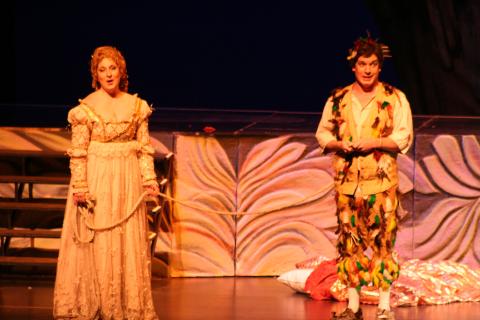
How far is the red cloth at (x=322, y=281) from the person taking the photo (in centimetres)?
688

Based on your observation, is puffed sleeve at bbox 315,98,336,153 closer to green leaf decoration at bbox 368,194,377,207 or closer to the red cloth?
green leaf decoration at bbox 368,194,377,207

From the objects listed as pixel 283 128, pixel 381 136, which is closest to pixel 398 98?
pixel 381 136

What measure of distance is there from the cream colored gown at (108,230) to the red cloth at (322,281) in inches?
56.2

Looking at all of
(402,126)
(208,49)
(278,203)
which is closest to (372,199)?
(402,126)

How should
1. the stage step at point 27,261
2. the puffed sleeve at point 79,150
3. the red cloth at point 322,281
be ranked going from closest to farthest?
the puffed sleeve at point 79,150 < the red cloth at point 322,281 < the stage step at point 27,261

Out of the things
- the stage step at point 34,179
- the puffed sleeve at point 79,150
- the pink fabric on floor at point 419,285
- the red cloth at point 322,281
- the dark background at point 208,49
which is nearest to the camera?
the puffed sleeve at point 79,150

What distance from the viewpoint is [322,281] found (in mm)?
6961

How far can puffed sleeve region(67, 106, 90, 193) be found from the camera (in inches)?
223

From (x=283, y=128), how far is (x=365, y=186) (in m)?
2.58

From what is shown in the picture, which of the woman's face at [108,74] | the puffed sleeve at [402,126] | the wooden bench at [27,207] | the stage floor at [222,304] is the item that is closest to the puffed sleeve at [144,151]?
the woman's face at [108,74]

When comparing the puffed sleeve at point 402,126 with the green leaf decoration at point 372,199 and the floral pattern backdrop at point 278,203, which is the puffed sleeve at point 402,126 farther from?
the floral pattern backdrop at point 278,203

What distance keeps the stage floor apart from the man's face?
4.56ft

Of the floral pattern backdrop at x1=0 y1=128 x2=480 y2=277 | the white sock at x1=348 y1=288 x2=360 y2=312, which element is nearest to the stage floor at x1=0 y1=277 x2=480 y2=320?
the floral pattern backdrop at x1=0 y1=128 x2=480 y2=277

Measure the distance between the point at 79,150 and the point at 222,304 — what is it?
1.49 meters
